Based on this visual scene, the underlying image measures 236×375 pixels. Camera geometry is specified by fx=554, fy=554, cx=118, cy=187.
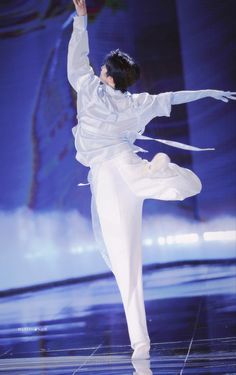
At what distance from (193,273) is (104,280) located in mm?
801

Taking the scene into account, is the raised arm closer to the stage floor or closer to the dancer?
the dancer

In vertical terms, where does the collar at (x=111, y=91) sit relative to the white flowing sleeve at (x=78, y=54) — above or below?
below

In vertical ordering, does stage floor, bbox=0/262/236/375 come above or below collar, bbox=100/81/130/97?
below

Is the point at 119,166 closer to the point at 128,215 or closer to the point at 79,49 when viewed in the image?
the point at 128,215

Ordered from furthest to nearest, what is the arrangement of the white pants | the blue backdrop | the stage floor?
the blue backdrop → the white pants → the stage floor

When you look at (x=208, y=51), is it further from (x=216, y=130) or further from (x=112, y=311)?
(x=112, y=311)

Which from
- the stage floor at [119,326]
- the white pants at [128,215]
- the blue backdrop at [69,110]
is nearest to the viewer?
the stage floor at [119,326]

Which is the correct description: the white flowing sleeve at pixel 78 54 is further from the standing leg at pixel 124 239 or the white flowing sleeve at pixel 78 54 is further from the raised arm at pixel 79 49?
the standing leg at pixel 124 239

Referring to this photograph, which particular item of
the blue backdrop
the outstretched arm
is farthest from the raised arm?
the blue backdrop

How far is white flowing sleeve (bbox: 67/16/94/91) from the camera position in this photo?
2377 millimetres

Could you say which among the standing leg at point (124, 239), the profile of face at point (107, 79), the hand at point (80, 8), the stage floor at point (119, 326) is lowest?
the stage floor at point (119, 326)

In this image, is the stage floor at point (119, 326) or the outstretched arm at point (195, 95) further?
the outstretched arm at point (195, 95)

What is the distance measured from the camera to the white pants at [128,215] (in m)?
2.35

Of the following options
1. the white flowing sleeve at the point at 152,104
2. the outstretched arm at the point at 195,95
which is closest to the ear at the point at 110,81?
the white flowing sleeve at the point at 152,104
